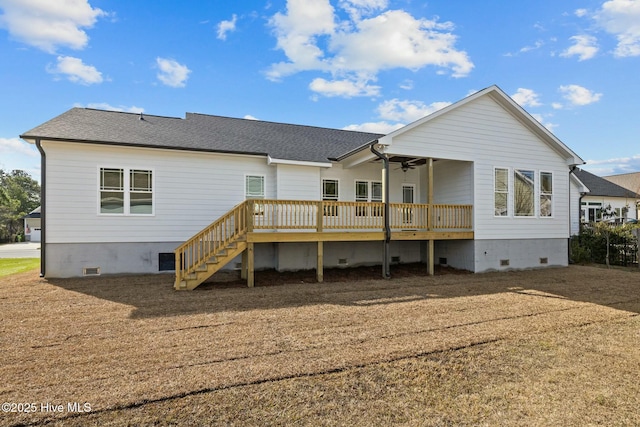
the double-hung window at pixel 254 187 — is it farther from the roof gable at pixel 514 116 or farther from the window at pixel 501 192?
the window at pixel 501 192

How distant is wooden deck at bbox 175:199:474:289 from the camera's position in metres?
8.57

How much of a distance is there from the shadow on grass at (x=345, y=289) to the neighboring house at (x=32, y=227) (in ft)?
102

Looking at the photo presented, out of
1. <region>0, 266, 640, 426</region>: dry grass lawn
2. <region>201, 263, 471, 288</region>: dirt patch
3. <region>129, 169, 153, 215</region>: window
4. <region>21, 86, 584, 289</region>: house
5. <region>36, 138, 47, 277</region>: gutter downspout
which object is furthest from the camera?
<region>129, 169, 153, 215</region>: window

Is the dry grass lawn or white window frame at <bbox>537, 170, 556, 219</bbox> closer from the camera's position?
the dry grass lawn

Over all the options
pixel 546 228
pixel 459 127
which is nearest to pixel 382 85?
pixel 459 127

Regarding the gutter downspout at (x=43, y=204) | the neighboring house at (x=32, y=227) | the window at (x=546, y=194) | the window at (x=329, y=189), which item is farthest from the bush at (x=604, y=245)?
the neighboring house at (x=32, y=227)

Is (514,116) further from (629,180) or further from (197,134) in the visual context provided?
(629,180)

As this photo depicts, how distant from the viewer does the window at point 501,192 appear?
11859mm

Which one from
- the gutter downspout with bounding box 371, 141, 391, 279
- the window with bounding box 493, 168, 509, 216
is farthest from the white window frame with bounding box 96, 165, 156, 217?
the window with bounding box 493, 168, 509, 216

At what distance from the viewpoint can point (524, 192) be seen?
1230 cm

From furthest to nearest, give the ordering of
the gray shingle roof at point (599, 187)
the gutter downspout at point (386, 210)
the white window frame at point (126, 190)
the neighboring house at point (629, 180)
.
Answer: the neighboring house at point (629, 180), the gray shingle roof at point (599, 187), the gutter downspout at point (386, 210), the white window frame at point (126, 190)

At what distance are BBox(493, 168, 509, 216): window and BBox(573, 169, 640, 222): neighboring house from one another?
15.2 metres

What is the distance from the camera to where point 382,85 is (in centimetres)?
1797

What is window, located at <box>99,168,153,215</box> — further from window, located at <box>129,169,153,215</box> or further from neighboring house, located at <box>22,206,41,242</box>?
neighboring house, located at <box>22,206,41,242</box>
